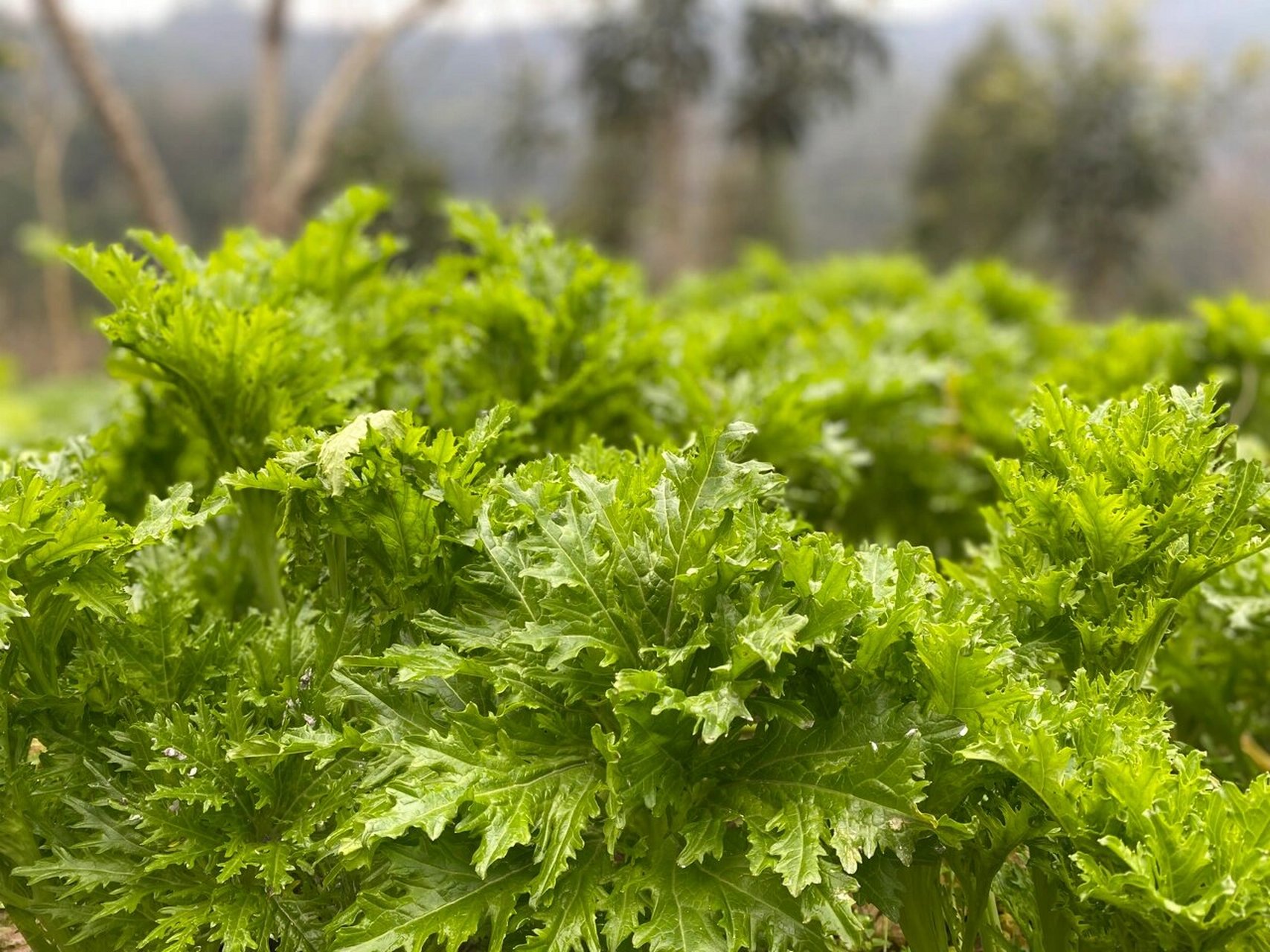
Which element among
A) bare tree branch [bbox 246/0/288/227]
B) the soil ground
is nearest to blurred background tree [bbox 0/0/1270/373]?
bare tree branch [bbox 246/0/288/227]

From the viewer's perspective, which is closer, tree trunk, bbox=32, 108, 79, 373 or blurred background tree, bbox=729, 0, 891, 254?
blurred background tree, bbox=729, 0, 891, 254

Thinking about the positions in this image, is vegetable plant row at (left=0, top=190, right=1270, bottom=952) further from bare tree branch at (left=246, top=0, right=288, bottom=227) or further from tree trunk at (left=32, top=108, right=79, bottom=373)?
tree trunk at (left=32, top=108, right=79, bottom=373)

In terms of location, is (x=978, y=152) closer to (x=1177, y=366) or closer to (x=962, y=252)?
(x=962, y=252)

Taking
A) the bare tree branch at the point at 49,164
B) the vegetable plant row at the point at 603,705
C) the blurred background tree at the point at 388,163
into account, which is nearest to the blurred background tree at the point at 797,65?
the blurred background tree at the point at 388,163

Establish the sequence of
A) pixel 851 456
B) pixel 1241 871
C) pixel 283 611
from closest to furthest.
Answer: pixel 1241 871
pixel 283 611
pixel 851 456

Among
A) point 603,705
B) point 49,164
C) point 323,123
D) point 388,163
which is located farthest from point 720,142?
point 603,705

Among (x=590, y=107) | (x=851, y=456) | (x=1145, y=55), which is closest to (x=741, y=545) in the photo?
(x=851, y=456)

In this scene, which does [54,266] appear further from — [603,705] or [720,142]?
[603,705]
